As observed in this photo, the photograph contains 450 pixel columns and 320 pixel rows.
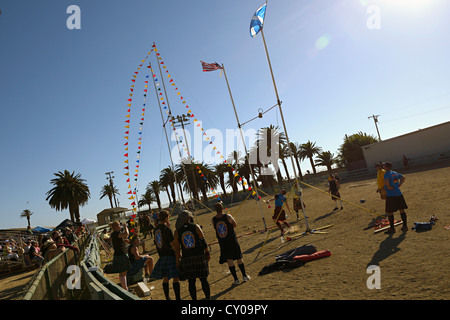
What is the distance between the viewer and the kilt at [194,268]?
4887 millimetres

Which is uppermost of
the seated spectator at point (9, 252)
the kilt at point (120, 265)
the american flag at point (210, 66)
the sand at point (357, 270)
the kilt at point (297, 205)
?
the american flag at point (210, 66)

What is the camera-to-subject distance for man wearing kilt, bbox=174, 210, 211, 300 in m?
4.90

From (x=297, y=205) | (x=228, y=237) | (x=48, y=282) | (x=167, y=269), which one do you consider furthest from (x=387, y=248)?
(x=297, y=205)

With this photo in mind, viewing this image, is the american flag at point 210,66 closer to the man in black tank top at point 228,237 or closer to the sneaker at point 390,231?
the man in black tank top at point 228,237

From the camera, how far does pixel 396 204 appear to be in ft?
23.5

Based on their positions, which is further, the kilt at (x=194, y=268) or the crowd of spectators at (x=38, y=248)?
the crowd of spectators at (x=38, y=248)

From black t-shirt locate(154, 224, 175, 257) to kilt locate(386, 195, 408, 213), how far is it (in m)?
5.70

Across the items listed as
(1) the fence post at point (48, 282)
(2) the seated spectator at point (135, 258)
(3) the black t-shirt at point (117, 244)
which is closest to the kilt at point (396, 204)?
(2) the seated spectator at point (135, 258)

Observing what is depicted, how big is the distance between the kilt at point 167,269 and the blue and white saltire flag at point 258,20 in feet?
31.5

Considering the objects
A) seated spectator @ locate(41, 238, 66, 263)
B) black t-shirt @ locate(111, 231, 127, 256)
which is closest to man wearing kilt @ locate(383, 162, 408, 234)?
black t-shirt @ locate(111, 231, 127, 256)

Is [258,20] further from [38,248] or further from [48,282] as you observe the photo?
[38,248]

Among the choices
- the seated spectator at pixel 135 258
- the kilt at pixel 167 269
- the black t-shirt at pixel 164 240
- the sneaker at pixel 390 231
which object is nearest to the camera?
the kilt at pixel 167 269

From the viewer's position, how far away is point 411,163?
3172 centimetres
